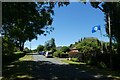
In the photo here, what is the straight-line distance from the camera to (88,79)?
17.2 m

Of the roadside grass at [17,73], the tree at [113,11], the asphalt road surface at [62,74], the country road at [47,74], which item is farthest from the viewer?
the tree at [113,11]

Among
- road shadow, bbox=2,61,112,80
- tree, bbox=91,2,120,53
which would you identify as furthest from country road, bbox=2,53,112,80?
tree, bbox=91,2,120,53

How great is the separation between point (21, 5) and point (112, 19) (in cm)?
1387

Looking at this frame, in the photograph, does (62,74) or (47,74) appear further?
(47,74)

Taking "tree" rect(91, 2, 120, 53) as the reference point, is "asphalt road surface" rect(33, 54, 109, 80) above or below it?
below

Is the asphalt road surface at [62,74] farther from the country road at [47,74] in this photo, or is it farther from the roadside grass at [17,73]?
the roadside grass at [17,73]

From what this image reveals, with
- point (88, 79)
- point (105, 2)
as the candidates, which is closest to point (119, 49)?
point (105, 2)

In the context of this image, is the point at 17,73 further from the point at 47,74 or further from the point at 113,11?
the point at 113,11

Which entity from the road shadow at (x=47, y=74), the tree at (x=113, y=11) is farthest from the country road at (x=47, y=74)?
the tree at (x=113, y=11)

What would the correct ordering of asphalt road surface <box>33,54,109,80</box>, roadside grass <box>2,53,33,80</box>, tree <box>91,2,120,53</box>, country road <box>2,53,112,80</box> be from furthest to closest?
tree <box>91,2,120,53</box> < roadside grass <box>2,53,33,80</box> < country road <box>2,53,112,80</box> < asphalt road surface <box>33,54,109,80</box>

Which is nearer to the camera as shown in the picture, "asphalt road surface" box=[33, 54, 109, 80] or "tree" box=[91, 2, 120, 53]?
"asphalt road surface" box=[33, 54, 109, 80]

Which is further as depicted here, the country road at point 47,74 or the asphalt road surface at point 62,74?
the country road at point 47,74

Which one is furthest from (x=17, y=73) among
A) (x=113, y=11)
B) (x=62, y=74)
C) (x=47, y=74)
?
(x=113, y=11)

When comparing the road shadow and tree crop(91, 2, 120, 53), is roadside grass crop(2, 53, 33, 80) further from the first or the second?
tree crop(91, 2, 120, 53)
